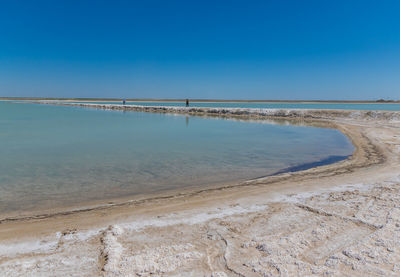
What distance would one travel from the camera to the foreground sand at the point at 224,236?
292 centimetres

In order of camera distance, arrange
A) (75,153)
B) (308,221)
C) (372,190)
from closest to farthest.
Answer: (308,221), (372,190), (75,153)

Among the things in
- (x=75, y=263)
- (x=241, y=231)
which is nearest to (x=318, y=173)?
(x=241, y=231)

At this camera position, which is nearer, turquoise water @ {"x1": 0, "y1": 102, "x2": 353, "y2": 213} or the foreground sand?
the foreground sand

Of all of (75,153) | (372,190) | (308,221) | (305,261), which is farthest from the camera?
(75,153)

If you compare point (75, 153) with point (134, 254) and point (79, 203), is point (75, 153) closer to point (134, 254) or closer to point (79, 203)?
point (79, 203)

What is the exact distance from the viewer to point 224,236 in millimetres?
3678

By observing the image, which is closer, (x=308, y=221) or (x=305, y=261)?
(x=305, y=261)

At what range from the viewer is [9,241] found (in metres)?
3.60

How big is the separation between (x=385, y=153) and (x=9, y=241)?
11497 millimetres

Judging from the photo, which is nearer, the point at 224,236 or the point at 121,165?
the point at 224,236

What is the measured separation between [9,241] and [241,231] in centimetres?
317

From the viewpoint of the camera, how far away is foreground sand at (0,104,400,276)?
292 cm

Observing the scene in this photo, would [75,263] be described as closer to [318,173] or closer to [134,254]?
[134,254]

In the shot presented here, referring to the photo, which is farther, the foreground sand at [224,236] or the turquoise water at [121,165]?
the turquoise water at [121,165]
